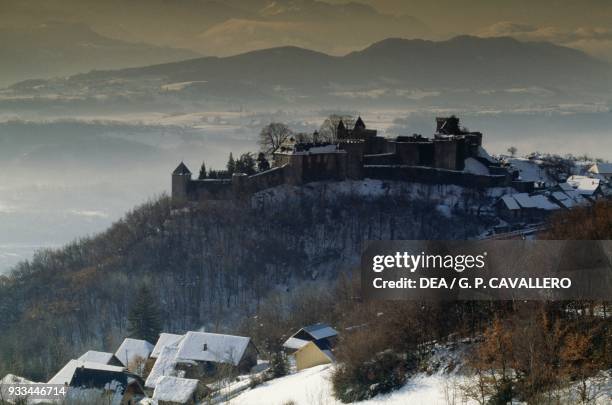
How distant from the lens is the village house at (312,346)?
27.5 metres

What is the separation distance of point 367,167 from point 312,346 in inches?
846

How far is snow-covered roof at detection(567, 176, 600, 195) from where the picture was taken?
1922 inches

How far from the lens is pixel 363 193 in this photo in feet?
154

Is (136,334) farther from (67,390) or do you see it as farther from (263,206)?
(67,390)

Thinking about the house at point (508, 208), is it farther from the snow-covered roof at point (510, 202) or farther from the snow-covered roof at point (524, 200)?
the snow-covered roof at point (524, 200)

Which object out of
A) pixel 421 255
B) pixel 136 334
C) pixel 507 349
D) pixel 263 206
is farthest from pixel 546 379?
pixel 263 206

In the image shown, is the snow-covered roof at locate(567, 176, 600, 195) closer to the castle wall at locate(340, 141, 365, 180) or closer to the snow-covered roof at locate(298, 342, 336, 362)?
the castle wall at locate(340, 141, 365, 180)

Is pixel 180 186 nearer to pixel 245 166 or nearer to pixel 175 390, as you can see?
pixel 245 166

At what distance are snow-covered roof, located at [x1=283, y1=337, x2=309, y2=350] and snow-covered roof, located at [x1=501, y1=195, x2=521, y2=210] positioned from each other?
58.3 ft

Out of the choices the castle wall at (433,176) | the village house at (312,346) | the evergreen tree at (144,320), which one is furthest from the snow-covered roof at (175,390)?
the castle wall at (433,176)

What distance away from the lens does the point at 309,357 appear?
91.4 feet

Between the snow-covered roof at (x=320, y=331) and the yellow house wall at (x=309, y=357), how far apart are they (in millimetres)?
1101

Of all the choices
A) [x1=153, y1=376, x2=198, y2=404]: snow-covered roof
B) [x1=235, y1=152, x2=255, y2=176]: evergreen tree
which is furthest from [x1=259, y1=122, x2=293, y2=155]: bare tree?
[x1=153, y1=376, x2=198, y2=404]: snow-covered roof

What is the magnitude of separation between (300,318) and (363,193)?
12789mm
